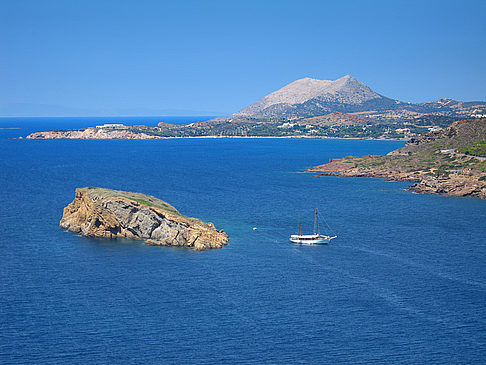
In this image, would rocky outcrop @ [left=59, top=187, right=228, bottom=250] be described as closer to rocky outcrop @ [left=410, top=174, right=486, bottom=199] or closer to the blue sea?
the blue sea

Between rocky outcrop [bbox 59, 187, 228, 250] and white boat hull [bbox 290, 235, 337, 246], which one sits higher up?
rocky outcrop [bbox 59, 187, 228, 250]

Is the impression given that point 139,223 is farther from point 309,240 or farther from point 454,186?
point 454,186

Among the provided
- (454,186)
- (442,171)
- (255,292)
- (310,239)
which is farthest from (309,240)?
(442,171)

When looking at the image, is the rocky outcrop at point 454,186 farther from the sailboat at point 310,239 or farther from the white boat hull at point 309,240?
the white boat hull at point 309,240

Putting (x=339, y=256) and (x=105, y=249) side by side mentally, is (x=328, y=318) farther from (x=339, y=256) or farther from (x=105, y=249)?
(x=105, y=249)

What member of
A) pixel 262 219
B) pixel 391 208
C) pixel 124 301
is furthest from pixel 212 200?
pixel 124 301

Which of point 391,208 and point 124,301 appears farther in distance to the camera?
point 391,208

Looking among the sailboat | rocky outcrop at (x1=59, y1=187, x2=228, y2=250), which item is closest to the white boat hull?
the sailboat
